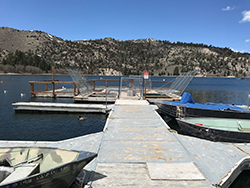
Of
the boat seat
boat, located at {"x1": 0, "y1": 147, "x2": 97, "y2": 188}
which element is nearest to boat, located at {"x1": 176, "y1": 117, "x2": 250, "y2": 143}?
boat, located at {"x1": 0, "y1": 147, "x2": 97, "y2": 188}

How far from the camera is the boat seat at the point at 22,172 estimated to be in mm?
3955

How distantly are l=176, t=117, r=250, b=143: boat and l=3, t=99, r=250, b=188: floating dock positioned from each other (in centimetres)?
224

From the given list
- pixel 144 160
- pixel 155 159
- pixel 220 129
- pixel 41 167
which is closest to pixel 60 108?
pixel 41 167

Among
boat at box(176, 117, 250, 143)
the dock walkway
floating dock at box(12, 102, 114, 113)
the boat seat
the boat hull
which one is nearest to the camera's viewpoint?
the boat seat

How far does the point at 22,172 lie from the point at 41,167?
815 millimetres

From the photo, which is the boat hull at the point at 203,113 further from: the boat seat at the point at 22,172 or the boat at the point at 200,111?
Result: the boat seat at the point at 22,172

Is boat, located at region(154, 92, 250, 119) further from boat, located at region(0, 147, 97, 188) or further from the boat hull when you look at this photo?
boat, located at region(0, 147, 97, 188)

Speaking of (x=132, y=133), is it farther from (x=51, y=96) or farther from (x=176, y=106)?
(x=51, y=96)

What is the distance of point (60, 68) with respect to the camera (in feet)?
614

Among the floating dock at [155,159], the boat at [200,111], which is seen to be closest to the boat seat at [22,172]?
the floating dock at [155,159]

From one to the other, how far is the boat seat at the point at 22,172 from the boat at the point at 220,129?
10.3m

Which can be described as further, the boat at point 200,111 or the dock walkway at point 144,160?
the boat at point 200,111

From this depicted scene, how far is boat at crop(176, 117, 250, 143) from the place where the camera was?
10352 mm

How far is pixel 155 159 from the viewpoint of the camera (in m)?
6.23
